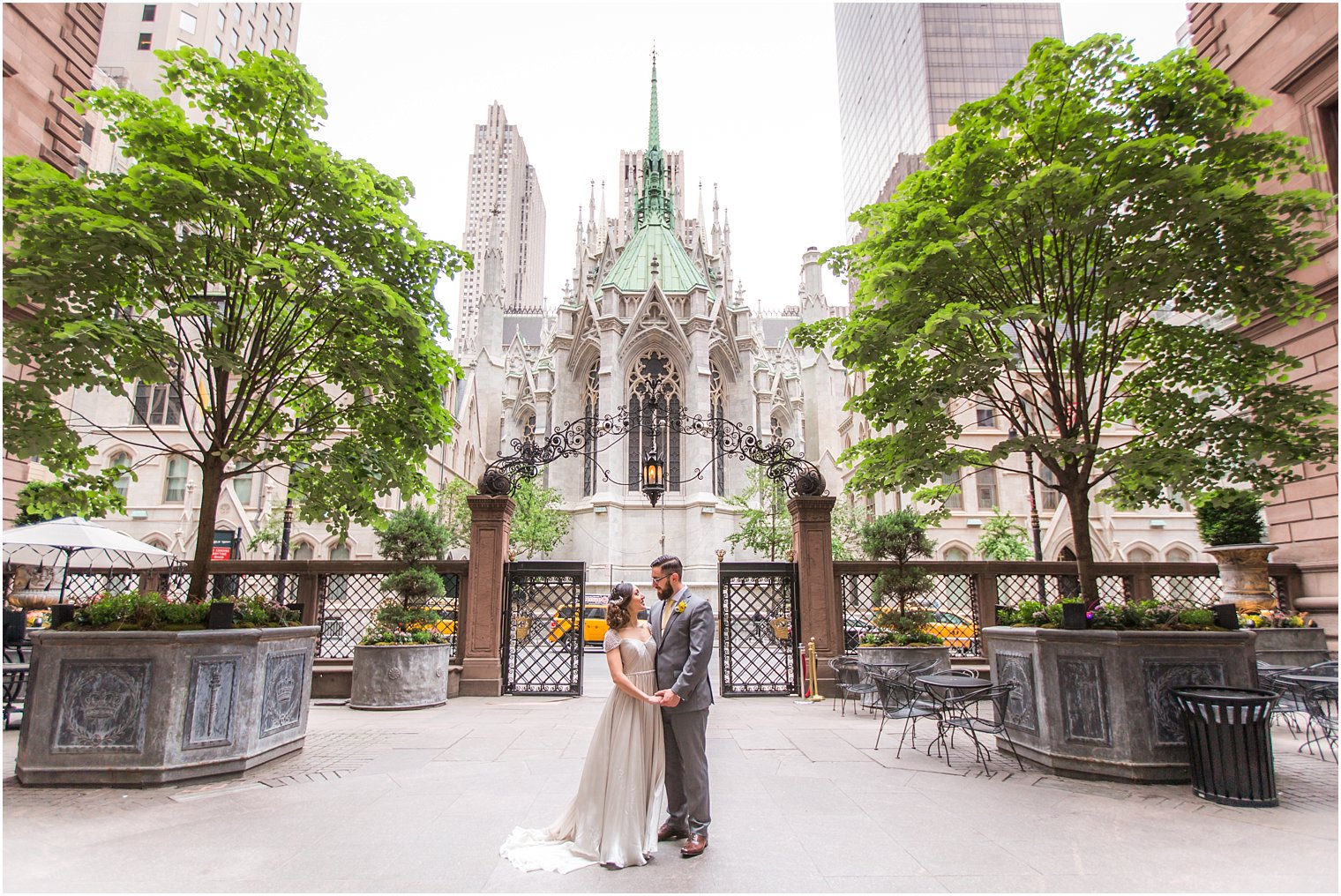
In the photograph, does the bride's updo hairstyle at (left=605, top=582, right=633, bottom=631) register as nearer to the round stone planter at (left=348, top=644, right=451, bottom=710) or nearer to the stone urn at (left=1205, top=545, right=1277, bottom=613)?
the round stone planter at (left=348, top=644, right=451, bottom=710)

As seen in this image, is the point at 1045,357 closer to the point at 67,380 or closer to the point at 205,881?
the point at 205,881

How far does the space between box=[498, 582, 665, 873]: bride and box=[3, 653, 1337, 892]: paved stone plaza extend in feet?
0.52

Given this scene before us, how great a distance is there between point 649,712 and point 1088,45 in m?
7.82

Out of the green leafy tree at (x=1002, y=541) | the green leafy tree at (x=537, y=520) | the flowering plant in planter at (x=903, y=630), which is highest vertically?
the green leafy tree at (x=537, y=520)

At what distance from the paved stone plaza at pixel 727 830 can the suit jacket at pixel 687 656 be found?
1051mm

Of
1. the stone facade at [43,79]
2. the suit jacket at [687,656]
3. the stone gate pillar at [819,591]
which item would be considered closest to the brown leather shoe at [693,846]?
the suit jacket at [687,656]

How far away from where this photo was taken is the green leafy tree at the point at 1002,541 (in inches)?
1179

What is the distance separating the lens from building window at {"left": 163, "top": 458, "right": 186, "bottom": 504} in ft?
118

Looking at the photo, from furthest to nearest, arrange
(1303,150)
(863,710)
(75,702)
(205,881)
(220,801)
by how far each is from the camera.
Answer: (1303,150) → (863,710) → (75,702) → (220,801) → (205,881)

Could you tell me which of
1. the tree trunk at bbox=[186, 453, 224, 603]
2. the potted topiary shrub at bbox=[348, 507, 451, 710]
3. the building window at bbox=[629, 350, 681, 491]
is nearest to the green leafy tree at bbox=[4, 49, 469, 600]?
the tree trunk at bbox=[186, 453, 224, 603]

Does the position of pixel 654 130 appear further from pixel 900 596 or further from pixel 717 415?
pixel 900 596

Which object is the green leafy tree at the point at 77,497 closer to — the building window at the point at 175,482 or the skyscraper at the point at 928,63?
the building window at the point at 175,482

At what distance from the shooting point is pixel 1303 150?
13.2m

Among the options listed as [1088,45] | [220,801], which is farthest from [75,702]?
[1088,45]
